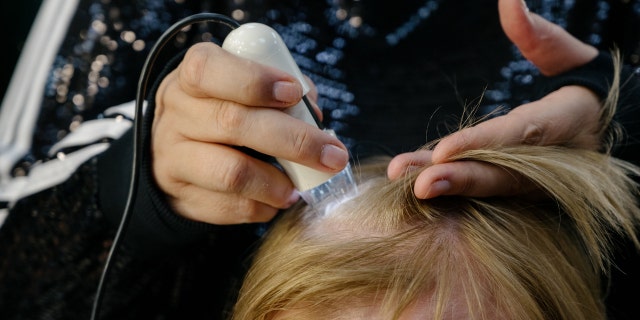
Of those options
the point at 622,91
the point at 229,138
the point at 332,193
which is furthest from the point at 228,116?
the point at 622,91

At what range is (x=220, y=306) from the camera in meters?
0.82

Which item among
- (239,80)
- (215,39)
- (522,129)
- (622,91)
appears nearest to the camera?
(239,80)

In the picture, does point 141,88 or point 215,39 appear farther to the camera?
point 215,39

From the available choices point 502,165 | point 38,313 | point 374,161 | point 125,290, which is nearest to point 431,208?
point 502,165

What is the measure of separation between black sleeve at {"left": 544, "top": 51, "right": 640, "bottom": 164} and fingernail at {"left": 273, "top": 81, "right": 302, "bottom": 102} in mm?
373

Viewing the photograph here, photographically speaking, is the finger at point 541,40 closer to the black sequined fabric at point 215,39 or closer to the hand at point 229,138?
the black sequined fabric at point 215,39

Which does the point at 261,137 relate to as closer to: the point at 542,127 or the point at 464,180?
the point at 464,180

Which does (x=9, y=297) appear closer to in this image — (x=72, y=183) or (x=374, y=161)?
(x=72, y=183)

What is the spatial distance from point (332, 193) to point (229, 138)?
13cm

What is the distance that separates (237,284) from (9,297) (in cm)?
32

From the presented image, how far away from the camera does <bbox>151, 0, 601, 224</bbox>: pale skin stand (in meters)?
0.48

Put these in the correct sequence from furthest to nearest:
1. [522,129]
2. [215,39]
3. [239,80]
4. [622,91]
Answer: [215,39]
[622,91]
[522,129]
[239,80]

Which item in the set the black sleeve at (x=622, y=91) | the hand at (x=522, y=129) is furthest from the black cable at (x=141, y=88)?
the black sleeve at (x=622, y=91)

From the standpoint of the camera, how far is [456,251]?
52 centimetres
